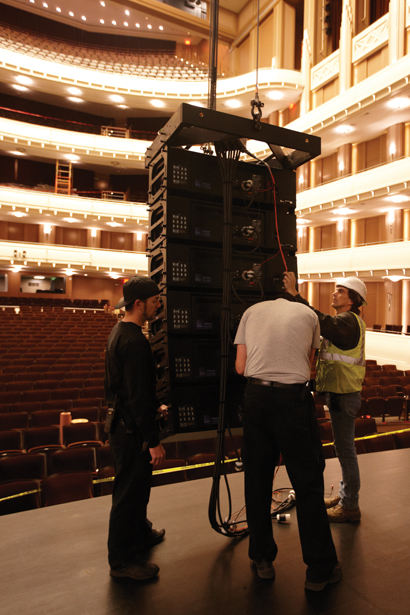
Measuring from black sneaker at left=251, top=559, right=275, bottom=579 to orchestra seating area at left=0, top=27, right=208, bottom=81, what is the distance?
66.1 feet

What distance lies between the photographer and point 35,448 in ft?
12.9

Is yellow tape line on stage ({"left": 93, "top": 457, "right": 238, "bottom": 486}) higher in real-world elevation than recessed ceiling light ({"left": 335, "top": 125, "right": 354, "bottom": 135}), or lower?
lower

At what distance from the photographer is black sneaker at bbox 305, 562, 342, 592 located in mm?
1728

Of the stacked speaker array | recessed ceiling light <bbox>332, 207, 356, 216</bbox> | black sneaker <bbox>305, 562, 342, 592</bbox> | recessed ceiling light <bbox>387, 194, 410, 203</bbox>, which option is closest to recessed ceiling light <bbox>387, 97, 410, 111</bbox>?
recessed ceiling light <bbox>387, 194, 410, 203</bbox>

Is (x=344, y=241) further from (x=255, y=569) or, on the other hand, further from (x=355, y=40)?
(x=255, y=569)

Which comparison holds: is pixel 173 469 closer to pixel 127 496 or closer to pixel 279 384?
pixel 127 496

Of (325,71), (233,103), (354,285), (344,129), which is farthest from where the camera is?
(233,103)

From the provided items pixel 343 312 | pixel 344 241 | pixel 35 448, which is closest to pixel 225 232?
pixel 343 312

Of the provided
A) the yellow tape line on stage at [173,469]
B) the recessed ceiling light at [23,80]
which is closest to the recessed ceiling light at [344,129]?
the recessed ceiling light at [23,80]

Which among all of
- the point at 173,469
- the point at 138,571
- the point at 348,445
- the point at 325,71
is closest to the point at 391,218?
the point at 325,71

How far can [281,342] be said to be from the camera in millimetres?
1842

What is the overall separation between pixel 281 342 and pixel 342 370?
689mm

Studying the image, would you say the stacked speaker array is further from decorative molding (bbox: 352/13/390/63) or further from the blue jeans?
decorative molding (bbox: 352/13/390/63)

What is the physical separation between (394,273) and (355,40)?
874cm
